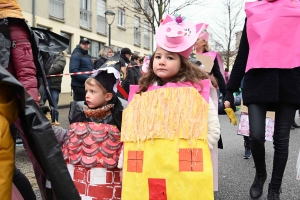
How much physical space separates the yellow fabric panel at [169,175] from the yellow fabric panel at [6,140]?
1.02 metres

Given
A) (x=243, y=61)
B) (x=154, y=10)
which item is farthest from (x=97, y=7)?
(x=243, y=61)

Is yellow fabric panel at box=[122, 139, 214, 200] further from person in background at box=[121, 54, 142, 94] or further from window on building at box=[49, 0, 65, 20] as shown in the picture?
window on building at box=[49, 0, 65, 20]

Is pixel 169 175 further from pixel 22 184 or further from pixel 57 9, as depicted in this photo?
pixel 57 9

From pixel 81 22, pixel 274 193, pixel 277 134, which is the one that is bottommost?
pixel 274 193

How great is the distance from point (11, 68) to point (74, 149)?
2.35ft

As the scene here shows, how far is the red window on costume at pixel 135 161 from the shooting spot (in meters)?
2.32

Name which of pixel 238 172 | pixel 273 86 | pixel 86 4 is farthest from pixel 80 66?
pixel 86 4

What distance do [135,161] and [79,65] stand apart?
508cm

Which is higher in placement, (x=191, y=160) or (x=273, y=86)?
(x=273, y=86)

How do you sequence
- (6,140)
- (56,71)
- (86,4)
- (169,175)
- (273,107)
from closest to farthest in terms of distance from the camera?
Answer: (6,140) → (169,175) → (273,107) → (56,71) → (86,4)

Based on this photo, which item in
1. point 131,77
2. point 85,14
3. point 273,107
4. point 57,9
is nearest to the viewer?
point 273,107

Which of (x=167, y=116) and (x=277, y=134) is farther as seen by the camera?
(x=277, y=134)

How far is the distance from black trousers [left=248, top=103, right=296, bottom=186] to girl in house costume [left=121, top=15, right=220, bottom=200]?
2.09 feet

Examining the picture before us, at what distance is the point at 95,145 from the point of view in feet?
8.54
